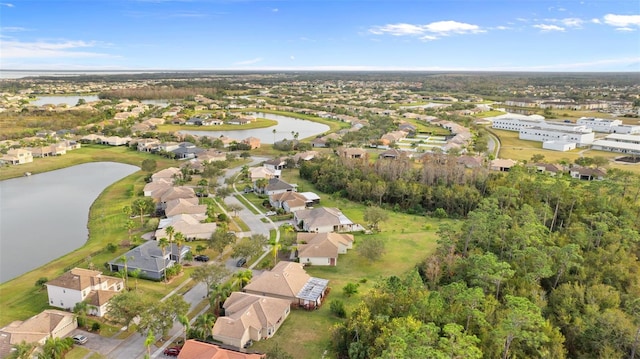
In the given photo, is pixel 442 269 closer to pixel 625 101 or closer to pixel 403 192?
pixel 403 192

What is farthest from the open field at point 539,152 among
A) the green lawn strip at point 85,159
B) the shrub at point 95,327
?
the shrub at point 95,327

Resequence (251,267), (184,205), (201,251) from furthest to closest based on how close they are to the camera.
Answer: (184,205), (201,251), (251,267)

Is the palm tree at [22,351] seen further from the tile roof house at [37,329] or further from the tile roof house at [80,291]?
the tile roof house at [80,291]

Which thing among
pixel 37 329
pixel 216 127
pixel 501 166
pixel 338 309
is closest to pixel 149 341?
pixel 37 329

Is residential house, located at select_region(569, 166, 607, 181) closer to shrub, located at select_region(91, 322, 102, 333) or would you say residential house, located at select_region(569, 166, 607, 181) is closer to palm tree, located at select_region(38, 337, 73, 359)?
shrub, located at select_region(91, 322, 102, 333)

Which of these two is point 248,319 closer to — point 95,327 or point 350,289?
point 350,289

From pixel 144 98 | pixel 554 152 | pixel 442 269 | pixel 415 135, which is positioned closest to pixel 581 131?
pixel 554 152

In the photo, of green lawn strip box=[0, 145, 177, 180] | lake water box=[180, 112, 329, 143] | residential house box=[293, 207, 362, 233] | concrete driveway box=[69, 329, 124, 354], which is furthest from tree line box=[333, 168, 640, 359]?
lake water box=[180, 112, 329, 143]
